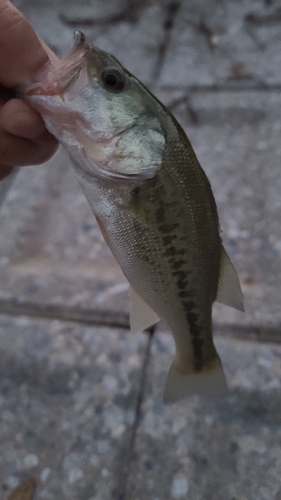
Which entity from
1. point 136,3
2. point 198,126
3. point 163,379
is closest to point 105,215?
point 163,379

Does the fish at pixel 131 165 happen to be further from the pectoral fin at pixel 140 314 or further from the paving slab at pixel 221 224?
the paving slab at pixel 221 224

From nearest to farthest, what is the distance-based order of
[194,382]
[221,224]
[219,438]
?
[194,382], [219,438], [221,224]

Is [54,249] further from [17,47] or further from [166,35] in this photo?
[166,35]

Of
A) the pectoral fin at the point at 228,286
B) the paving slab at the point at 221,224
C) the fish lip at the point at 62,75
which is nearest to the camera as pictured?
the fish lip at the point at 62,75

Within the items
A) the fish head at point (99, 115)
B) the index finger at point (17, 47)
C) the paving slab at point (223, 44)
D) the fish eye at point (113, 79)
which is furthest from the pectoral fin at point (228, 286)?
the paving slab at point (223, 44)

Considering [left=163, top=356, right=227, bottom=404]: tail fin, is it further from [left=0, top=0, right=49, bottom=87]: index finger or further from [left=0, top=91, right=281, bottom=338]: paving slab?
[left=0, top=0, right=49, bottom=87]: index finger

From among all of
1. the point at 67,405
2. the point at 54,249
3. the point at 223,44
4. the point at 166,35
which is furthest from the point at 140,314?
the point at 166,35

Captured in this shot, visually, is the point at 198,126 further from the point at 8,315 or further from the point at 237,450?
the point at 237,450
